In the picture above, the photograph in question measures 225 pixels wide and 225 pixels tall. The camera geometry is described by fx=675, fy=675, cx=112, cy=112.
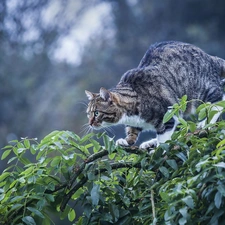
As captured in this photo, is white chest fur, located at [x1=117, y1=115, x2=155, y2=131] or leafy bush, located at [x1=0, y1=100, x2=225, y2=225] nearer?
leafy bush, located at [x1=0, y1=100, x2=225, y2=225]

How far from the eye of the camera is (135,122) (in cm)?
319

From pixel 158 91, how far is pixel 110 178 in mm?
1205

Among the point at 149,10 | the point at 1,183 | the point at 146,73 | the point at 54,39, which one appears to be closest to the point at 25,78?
the point at 54,39

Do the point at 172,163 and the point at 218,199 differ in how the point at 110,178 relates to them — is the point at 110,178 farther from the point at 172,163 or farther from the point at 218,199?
the point at 218,199

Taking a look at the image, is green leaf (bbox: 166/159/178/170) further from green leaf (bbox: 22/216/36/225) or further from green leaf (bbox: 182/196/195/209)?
green leaf (bbox: 22/216/36/225)

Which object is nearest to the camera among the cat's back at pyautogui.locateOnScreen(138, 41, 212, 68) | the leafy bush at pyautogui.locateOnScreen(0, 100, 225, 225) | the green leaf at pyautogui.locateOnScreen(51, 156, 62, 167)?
the leafy bush at pyautogui.locateOnScreen(0, 100, 225, 225)

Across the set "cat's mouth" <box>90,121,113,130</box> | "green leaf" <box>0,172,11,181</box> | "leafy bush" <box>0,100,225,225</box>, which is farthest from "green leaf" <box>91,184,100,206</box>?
"cat's mouth" <box>90,121,113,130</box>

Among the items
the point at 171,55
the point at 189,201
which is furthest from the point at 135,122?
the point at 189,201

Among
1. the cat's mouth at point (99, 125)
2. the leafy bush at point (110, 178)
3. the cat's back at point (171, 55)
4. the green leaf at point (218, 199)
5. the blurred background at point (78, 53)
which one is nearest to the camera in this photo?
the green leaf at point (218, 199)

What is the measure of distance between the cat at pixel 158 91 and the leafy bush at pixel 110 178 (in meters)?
0.95

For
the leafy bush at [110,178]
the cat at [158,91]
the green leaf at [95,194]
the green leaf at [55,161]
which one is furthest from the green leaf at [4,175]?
the cat at [158,91]

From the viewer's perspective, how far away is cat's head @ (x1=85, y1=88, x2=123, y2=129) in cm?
314

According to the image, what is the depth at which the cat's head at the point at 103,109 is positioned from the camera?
3.14 m

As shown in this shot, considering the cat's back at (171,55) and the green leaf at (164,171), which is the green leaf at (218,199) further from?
the cat's back at (171,55)
